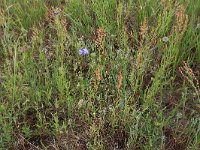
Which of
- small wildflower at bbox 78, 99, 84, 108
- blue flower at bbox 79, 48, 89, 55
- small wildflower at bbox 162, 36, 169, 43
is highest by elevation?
small wildflower at bbox 162, 36, 169, 43

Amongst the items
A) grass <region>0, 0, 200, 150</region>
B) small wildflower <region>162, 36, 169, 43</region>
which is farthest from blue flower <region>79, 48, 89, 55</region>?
small wildflower <region>162, 36, 169, 43</region>

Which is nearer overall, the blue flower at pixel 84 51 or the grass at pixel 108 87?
the grass at pixel 108 87

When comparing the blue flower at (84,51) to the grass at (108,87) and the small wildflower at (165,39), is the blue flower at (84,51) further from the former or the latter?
the small wildflower at (165,39)

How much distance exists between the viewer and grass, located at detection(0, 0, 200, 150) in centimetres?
205

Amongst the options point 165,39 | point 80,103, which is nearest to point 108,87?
point 80,103

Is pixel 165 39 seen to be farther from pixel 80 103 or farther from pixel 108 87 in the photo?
pixel 80 103

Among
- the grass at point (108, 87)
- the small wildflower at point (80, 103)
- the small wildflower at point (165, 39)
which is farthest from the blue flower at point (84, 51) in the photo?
the small wildflower at point (165, 39)

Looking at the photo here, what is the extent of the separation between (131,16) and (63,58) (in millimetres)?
670

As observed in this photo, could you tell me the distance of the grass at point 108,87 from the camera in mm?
2053

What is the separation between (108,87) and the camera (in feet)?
7.52

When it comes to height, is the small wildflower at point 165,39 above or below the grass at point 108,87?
above

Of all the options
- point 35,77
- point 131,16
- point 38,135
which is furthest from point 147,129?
point 131,16

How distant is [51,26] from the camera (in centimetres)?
281

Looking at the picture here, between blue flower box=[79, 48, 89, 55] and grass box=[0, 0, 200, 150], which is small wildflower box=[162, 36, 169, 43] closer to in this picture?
grass box=[0, 0, 200, 150]
